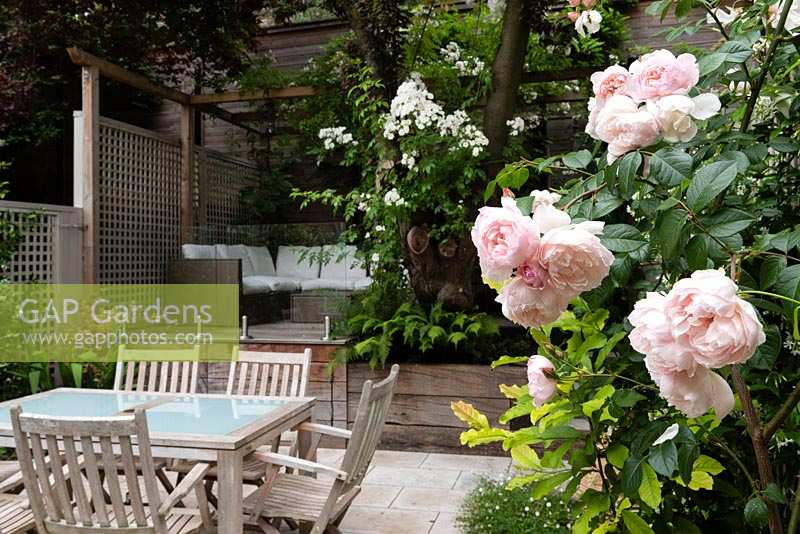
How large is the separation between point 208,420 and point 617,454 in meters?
2.31

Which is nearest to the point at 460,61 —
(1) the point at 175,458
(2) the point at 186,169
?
(2) the point at 186,169

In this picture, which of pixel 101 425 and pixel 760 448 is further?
pixel 101 425

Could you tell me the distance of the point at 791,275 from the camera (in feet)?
3.13

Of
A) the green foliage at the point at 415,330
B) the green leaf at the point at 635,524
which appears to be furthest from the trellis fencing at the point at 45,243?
the green leaf at the point at 635,524

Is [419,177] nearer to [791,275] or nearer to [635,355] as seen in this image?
[635,355]

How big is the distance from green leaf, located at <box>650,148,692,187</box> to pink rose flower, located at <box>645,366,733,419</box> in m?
0.35

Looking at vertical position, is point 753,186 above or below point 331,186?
below

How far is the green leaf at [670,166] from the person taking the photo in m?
1.07

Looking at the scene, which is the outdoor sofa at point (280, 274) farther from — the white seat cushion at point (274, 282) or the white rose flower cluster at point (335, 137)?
the white rose flower cluster at point (335, 137)

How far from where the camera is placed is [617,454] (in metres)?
1.44

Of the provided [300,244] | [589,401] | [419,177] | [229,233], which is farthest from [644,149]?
[229,233]

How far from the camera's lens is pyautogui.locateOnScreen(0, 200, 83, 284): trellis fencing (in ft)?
20.5

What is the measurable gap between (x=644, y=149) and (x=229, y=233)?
21.1 ft

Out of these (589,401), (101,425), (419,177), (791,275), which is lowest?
Result: (101,425)
